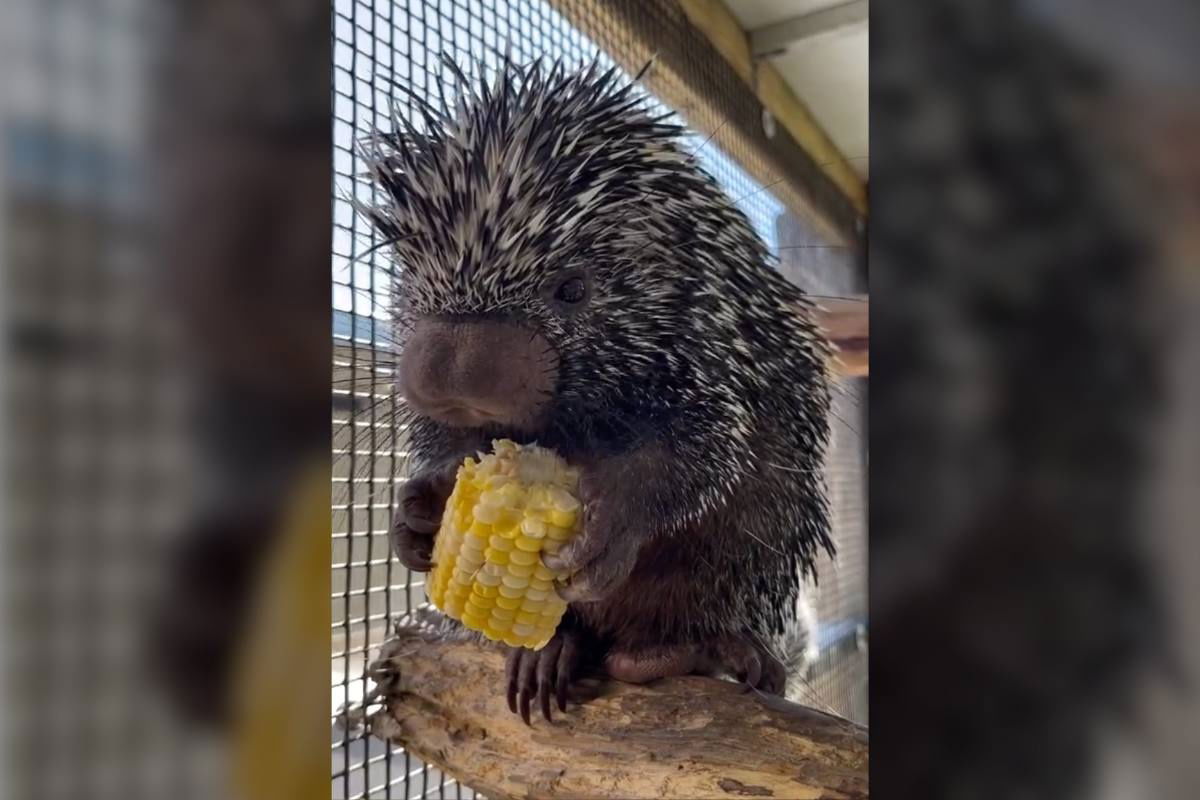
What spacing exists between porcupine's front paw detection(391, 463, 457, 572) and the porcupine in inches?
1.2

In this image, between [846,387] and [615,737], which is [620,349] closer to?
[846,387]

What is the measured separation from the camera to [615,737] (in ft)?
2.19

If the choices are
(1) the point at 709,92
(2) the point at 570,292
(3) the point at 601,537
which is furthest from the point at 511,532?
(1) the point at 709,92

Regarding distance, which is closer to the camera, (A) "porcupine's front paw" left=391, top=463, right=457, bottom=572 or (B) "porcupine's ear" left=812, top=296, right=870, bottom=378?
(B) "porcupine's ear" left=812, top=296, right=870, bottom=378

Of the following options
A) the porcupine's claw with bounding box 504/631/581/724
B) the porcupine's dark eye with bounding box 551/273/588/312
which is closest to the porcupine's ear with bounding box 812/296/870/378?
the porcupine's dark eye with bounding box 551/273/588/312

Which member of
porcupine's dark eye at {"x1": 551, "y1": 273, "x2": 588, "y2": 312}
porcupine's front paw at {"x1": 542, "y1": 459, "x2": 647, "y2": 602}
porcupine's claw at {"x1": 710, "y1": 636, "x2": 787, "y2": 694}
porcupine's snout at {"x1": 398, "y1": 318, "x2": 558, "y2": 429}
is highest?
porcupine's dark eye at {"x1": 551, "y1": 273, "x2": 588, "y2": 312}

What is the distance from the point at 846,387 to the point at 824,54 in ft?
0.76

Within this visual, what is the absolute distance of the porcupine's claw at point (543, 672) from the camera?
0.66 metres

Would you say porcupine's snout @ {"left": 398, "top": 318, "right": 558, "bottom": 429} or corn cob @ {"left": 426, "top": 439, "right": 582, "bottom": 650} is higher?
porcupine's snout @ {"left": 398, "top": 318, "right": 558, "bottom": 429}

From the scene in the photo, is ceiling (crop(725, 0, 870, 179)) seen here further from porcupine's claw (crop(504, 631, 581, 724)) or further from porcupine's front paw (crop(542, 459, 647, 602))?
porcupine's claw (crop(504, 631, 581, 724))

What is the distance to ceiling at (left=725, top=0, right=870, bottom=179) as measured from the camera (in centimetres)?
54
